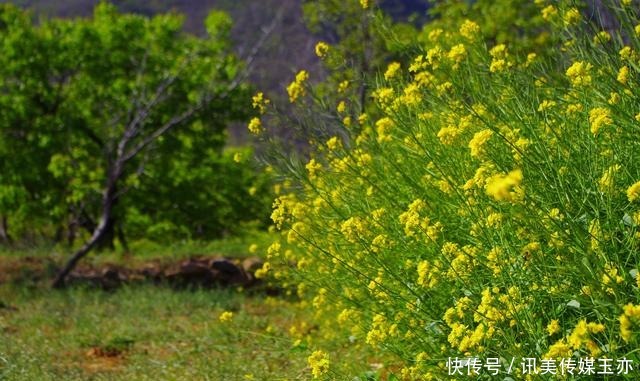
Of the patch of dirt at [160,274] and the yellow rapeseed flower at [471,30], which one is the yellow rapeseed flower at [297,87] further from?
the patch of dirt at [160,274]

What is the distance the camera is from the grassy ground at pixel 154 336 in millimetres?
6051

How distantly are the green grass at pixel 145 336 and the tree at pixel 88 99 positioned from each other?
5.86 meters

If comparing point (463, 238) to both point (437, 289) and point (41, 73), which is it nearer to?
point (437, 289)

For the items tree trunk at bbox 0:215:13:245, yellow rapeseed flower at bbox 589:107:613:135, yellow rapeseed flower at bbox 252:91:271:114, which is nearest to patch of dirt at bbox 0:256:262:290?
yellow rapeseed flower at bbox 252:91:271:114

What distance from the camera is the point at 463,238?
13.9ft

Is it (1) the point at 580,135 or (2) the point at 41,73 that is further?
(2) the point at 41,73

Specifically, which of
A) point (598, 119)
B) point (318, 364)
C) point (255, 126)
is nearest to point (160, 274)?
Result: point (255, 126)

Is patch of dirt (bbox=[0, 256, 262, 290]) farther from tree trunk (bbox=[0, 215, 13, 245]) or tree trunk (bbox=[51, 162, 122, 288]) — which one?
tree trunk (bbox=[0, 215, 13, 245])

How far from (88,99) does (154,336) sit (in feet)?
31.2

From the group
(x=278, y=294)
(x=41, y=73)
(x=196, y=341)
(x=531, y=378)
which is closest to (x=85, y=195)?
(x=41, y=73)

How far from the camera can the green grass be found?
6.10 meters

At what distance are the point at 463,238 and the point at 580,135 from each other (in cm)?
80

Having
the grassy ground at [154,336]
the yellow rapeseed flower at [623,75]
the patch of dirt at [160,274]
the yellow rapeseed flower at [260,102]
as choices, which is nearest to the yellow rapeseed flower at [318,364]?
the grassy ground at [154,336]

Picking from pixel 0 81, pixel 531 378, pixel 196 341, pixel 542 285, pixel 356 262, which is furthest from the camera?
pixel 0 81
